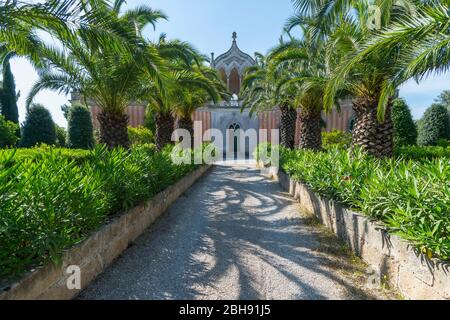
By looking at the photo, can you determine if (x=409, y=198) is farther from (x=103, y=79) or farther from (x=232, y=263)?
(x=103, y=79)

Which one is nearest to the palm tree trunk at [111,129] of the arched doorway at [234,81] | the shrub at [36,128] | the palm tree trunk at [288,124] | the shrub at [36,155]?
the shrub at [36,155]

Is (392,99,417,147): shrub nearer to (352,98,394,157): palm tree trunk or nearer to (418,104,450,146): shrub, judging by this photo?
(418,104,450,146): shrub

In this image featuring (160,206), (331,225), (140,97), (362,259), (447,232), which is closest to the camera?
(447,232)

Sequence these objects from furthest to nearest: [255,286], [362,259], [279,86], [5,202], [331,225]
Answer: [279,86] < [331,225] < [362,259] < [255,286] < [5,202]

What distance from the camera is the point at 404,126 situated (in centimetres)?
1543

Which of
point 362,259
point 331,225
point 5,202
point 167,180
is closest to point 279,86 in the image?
point 167,180

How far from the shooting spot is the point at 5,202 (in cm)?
246

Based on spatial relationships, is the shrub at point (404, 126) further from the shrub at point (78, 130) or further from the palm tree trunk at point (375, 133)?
the shrub at point (78, 130)

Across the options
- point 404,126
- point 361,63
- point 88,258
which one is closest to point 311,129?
point 361,63

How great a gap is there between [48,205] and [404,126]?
1743 centimetres

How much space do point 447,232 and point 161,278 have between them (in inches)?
125

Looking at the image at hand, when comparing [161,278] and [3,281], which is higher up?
[3,281]

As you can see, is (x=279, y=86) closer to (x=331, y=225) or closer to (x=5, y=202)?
(x=331, y=225)
